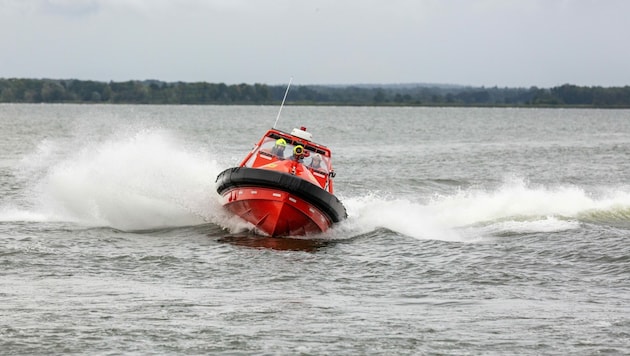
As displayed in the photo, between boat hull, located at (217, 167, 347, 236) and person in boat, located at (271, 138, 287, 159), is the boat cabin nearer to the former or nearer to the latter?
person in boat, located at (271, 138, 287, 159)

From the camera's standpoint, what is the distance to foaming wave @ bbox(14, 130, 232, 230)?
21.7 meters

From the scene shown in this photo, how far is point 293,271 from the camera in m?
16.1

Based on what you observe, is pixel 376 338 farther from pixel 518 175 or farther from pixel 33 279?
pixel 518 175

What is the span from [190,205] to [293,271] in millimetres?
6703

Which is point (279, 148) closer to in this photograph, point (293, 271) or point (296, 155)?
point (296, 155)

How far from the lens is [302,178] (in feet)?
62.8

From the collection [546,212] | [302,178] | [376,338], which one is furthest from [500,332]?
[546,212]

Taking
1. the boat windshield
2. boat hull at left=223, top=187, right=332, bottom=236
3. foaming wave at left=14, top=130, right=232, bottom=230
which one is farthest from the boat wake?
the boat windshield

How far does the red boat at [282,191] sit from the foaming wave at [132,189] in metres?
1.58

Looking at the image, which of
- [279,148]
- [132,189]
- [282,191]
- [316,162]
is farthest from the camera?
[132,189]

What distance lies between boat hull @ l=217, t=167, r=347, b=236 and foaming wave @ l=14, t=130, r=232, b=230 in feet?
5.65

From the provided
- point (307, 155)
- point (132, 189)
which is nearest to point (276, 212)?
point (307, 155)

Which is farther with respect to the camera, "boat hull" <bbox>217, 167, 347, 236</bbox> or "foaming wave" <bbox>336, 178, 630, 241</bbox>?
"foaming wave" <bbox>336, 178, 630, 241</bbox>

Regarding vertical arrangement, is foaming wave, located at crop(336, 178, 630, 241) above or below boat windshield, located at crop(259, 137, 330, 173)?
below
